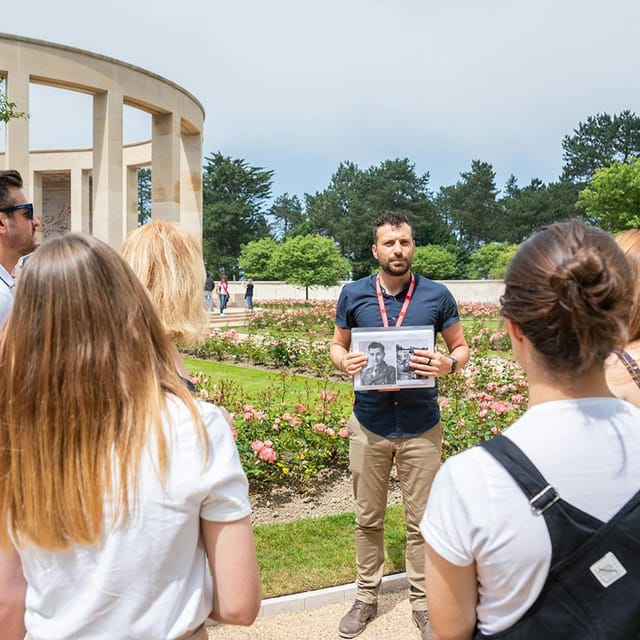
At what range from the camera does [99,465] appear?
53.3 inches

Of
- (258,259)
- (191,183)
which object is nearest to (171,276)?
(191,183)

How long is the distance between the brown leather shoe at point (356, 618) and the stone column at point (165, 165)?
2299cm

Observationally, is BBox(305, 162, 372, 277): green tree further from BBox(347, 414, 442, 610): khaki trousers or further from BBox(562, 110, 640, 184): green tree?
BBox(347, 414, 442, 610): khaki trousers

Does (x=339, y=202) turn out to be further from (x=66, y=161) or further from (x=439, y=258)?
(x=66, y=161)

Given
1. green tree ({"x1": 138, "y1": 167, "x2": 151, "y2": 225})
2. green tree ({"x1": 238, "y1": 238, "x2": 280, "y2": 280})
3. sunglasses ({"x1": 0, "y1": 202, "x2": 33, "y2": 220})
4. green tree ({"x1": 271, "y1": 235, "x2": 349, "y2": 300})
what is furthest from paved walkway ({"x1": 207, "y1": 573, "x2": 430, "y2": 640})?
green tree ({"x1": 138, "y1": 167, "x2": 151, "y2": 225})

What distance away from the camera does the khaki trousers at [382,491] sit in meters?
3.47

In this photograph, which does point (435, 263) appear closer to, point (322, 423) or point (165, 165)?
point (165, 165)

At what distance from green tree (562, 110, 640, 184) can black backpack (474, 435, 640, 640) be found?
79.4 metres

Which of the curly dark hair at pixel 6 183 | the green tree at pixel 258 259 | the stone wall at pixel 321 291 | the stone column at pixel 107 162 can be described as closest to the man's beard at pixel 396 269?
the curly dark hair at pixel 6 183

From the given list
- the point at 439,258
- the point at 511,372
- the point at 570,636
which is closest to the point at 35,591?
the point at 570,636

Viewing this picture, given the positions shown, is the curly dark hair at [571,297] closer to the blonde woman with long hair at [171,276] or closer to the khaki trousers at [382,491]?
the blonde woman with long hair at [171,276]

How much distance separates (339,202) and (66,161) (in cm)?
5409

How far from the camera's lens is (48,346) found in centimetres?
136

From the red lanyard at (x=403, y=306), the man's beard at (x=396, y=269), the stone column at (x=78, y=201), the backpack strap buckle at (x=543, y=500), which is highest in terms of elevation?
the stone column at (x=78, y=201)
